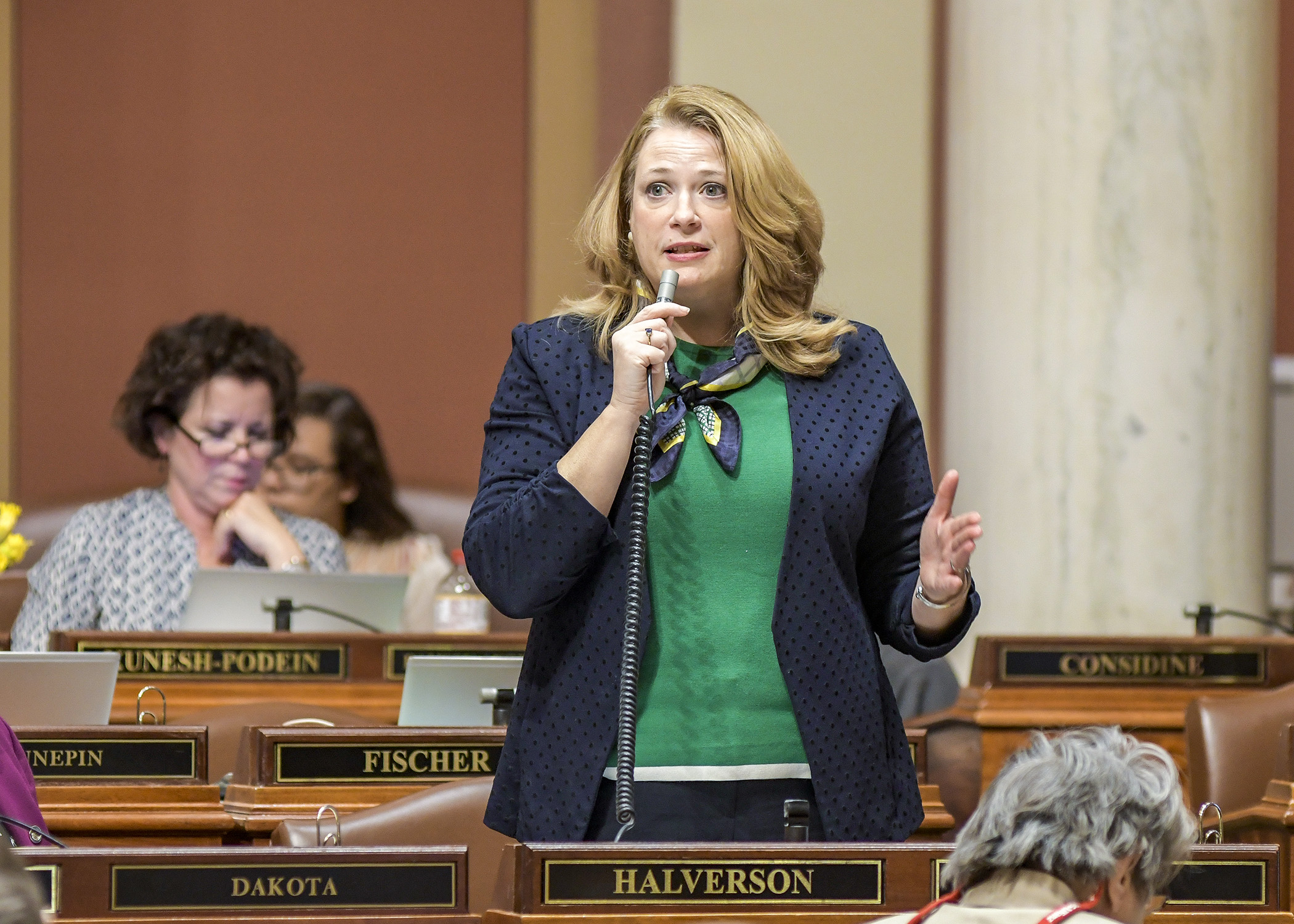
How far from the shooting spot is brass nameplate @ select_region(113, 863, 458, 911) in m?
2.02

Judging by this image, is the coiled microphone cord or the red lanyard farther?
the coiled microphone cord

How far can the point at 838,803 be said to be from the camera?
6.88 feet

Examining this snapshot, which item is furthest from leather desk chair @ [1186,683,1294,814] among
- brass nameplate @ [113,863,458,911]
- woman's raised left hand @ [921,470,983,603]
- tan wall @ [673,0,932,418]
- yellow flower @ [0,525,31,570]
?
tan wall @ [673,0,932,418]

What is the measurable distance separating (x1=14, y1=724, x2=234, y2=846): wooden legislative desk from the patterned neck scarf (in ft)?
3.51

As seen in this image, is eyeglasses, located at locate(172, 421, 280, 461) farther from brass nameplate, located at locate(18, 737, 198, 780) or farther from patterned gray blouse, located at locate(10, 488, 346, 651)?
brass nameplate, located at locate(18, 737, 198, 780)

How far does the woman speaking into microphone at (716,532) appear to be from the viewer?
207cm

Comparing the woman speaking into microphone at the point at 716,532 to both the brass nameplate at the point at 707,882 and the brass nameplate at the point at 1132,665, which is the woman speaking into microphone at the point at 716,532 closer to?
the brass nameplate at the point at 707,882

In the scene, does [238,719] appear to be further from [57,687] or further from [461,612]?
[461,612]

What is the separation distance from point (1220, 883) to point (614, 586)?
754 mm

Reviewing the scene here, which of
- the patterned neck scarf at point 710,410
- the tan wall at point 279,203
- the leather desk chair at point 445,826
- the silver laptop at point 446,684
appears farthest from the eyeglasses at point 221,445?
the patterned neck scarf at point 710,410

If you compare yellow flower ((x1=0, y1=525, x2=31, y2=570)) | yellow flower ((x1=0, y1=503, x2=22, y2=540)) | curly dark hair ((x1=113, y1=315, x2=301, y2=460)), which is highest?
curly dark hair ((x1=113, y1=315, x2=301, y2=460))

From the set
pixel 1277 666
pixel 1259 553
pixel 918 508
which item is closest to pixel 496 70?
pixel 1259 553

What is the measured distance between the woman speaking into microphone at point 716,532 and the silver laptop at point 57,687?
1.21 meters

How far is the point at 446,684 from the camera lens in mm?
3467
